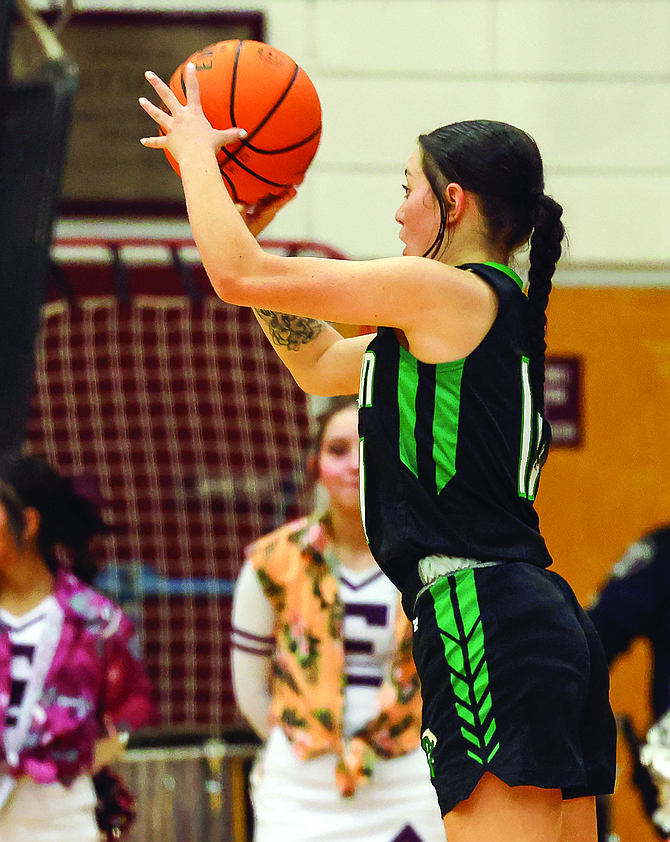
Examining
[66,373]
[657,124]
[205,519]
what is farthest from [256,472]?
[657,124]

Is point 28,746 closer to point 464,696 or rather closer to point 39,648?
point 39,648

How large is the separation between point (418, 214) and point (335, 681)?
1918 millimetres

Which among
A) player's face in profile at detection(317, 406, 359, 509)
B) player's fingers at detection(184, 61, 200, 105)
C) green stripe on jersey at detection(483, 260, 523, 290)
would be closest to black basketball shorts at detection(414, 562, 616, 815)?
green stripe on jersey at detection(483, 260, 523, 290)

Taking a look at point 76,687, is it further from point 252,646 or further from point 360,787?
point 360,787

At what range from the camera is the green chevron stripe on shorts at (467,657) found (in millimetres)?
1942

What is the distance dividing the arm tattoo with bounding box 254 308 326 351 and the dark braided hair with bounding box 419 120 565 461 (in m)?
0.42

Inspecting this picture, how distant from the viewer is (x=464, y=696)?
1968 mm

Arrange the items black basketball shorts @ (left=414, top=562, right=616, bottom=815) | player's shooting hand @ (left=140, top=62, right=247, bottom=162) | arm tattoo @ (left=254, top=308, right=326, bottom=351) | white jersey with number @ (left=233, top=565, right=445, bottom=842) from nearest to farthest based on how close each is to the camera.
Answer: black basketball shorts @ (left=414, top=562, right=616, bottom=815)
player's shooting hand @ (left=140, top=62, right=247, bottom=162)
arm tattoo @ (left=254, top=308, right=326, bottom=351)
white jersey with number @ (left=233, top=565, right=445, bottom=842)

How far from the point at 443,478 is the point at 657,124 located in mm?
4956

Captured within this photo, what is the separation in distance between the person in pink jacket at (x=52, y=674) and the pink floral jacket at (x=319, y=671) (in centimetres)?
61

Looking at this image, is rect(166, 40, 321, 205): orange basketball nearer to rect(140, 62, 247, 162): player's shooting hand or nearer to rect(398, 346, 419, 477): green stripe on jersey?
rect(140, 62, 247, 162): player's shooting hand

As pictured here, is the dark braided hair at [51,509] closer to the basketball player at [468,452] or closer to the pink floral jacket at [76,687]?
the pink floral jacket at [76,687]

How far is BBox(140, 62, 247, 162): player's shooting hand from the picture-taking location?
2121mm

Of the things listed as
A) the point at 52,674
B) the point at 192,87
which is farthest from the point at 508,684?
the point at 52,674
